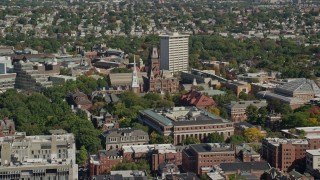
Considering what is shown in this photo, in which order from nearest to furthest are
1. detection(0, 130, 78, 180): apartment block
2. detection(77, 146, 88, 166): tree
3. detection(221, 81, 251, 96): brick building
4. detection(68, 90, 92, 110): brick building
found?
detection(0, 130, 78, 180): apartment block
detection(77, 146, 88, 166): tree
detection(68, 90, 92, 110): brick building
detection(221, 81, 251, 96): brick building

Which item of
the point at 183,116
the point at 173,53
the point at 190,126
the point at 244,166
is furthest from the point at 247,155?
the point at 173,53

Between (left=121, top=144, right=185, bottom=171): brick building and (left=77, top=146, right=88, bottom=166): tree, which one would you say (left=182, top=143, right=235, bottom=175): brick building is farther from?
(left=77, top=146, right=88, bottom=166): tree

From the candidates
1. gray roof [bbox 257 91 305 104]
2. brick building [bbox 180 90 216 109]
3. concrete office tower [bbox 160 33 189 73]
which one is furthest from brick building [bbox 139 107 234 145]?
concrete office tower [bbox 160 33 189 73]

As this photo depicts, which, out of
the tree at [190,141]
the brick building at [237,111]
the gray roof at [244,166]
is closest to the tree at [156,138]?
the tree at [190,141]

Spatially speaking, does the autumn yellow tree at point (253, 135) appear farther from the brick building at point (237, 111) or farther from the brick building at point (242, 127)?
the brick building at point (237, 111)

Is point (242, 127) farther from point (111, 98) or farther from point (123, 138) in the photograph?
point (111, 98)

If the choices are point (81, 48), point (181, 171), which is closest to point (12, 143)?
point (181, 171)
